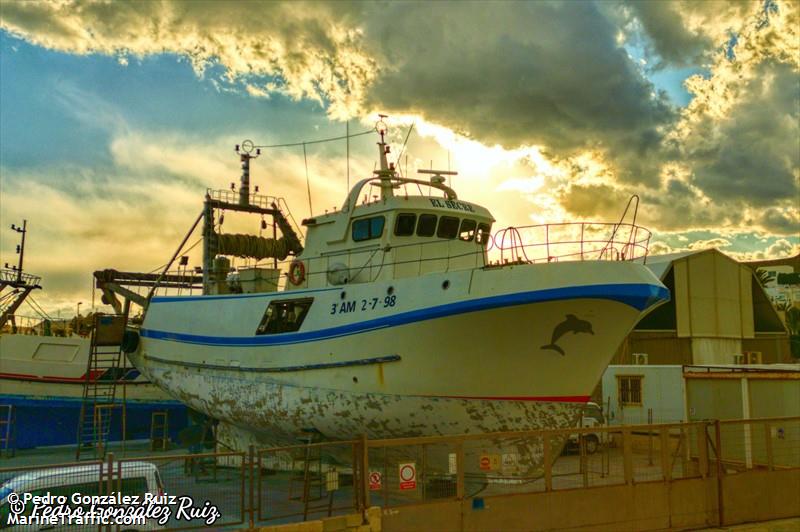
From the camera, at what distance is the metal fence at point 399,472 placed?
908cm

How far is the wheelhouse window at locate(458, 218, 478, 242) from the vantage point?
15.8 meters

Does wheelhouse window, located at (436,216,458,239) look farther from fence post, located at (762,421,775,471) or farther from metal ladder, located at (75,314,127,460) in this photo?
metal ladder, located at (75,314,127,460)

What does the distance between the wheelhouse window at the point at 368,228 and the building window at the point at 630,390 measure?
10470 millimetres

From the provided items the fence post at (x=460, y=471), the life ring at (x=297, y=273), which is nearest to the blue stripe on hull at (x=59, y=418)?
the life ring at (x=297, y=273)

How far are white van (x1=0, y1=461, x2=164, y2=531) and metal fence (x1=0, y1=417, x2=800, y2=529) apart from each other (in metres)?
0.01

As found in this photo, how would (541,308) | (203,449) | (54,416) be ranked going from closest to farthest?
(541,308)
(203,449)
(54,416)

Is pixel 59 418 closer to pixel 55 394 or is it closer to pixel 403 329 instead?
pixel 55 394

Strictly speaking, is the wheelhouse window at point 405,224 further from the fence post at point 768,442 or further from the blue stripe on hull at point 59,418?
the blue stripe on hull at point 59,418

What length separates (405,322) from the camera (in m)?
12.6

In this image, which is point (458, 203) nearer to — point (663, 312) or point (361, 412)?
point (361, 412)

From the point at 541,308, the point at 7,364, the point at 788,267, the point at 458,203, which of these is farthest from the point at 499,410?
the point at 788,267

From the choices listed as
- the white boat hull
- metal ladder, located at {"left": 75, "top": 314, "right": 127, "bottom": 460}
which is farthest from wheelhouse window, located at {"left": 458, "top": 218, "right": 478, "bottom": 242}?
metal ladder, located at {"left": 75, "top": 314, "right": 127, "bottom": 460}

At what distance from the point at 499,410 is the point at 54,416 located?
1767 centimetres

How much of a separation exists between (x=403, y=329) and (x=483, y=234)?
4611mm
